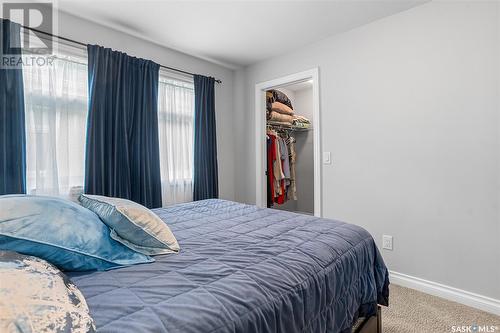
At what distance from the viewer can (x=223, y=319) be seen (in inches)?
30.3

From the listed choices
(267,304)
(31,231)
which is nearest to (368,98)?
(267,304)

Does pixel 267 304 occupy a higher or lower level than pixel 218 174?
lower

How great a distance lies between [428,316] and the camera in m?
1.90

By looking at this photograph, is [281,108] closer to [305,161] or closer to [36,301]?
[305,161]

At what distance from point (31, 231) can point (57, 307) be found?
0.41m

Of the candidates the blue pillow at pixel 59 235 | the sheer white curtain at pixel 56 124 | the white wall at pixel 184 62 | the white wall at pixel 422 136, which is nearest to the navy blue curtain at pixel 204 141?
the white wall at pixel 184 62

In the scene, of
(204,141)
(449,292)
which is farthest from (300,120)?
(449,292)

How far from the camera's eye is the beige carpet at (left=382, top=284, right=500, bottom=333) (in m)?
1.77

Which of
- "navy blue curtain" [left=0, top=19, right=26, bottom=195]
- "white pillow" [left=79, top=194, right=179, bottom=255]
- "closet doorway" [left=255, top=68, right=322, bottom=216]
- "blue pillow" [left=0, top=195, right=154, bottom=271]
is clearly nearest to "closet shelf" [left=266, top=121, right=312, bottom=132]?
"closet doorway" [left=255, top=68, right=322, bottom=216]

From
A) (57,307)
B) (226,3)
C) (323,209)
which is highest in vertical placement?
(226,3)

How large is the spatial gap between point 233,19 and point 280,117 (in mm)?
1857

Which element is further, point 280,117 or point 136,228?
point 280,117

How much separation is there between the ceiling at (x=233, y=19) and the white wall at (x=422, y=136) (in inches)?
9.8

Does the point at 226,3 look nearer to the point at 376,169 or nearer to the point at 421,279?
the point at 376,169
